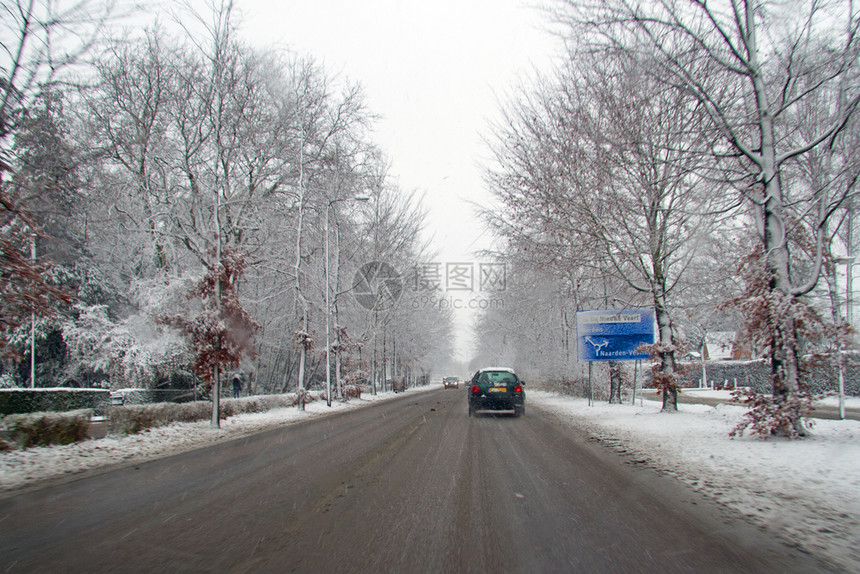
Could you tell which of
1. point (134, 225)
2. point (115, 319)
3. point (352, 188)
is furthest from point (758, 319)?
point (115, 319)

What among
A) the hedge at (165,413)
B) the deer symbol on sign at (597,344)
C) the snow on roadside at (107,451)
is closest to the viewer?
the snow on roadside at (107,451)

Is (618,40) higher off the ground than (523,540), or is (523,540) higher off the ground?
(618,40)

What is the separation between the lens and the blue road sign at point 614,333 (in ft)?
65.3

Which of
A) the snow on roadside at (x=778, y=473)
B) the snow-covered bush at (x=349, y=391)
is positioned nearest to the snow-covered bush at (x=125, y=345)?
the snow-covered bush at (x=349, y=391)

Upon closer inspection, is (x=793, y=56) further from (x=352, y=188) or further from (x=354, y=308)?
(x=354, y=308)

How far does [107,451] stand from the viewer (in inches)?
411

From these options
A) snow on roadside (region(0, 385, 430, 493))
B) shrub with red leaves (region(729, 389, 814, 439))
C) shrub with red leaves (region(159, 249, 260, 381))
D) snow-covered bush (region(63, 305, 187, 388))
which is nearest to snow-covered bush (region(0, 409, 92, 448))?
snow on roadside (region(0, 385, 430, 493))

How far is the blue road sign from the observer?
1989cm

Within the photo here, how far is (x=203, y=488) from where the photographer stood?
6594 millimetres

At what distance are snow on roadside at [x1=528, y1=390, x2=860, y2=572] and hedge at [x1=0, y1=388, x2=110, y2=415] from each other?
52.1 ft

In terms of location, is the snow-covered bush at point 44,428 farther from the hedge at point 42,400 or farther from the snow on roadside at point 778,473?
the snow on roadside at point 778,473

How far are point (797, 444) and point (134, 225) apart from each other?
25.3m

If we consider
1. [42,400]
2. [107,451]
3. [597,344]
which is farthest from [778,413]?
[42,400]

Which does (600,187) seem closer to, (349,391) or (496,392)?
(496,392)
